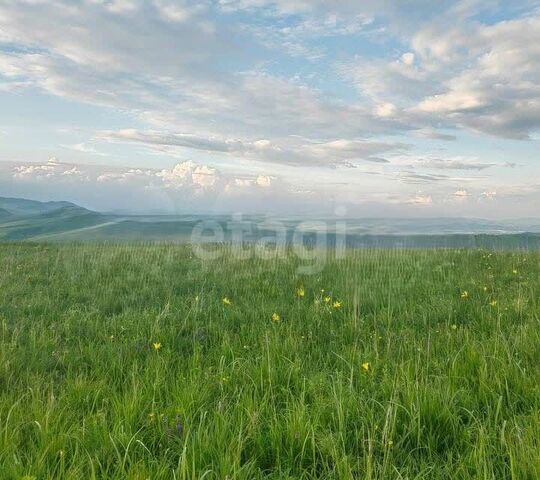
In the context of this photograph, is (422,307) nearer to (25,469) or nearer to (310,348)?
(310,348)

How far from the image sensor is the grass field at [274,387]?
2924 millimetres

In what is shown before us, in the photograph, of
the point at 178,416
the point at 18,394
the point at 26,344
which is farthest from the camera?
the point at 26,344

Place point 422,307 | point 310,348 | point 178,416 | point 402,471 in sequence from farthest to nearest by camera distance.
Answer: point 422,307, point 310,348, point 178,416, point 402,471

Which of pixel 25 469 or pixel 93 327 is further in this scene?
pixel 93 327

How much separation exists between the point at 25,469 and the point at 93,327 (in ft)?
11.5

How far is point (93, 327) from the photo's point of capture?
20.3ft

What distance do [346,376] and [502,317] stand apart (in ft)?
10.2

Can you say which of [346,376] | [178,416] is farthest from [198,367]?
[346,376]

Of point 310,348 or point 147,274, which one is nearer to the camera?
point 310,348

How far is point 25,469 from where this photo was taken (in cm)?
280

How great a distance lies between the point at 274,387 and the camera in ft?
12.9

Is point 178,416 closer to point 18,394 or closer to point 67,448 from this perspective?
point 67,448

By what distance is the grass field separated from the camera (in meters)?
2.92

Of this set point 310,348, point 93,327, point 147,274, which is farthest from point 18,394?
point 147,274
